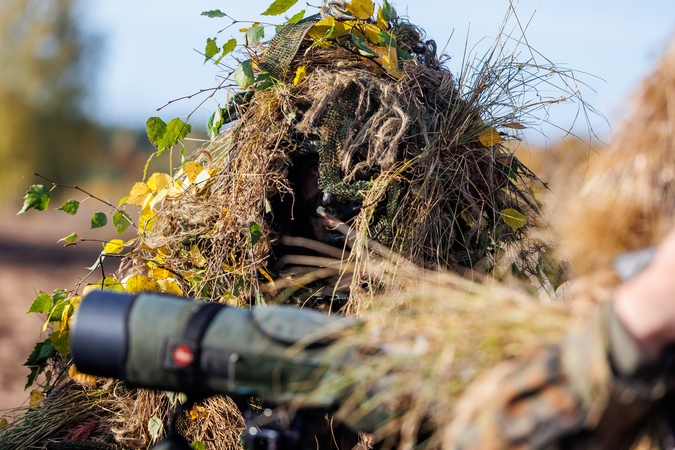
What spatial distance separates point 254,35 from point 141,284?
87cm

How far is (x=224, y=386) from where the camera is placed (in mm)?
1188

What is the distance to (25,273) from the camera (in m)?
9.31

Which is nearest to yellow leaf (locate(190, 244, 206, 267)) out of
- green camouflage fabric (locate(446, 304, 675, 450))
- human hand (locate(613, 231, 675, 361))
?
green camouflage fabric (locate(446, 304, 675, 450))

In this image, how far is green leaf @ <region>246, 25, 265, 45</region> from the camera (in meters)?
2.06

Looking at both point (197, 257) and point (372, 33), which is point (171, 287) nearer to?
point (197, 257)

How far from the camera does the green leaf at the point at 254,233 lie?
1.97 m

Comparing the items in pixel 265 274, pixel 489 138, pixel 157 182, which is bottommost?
pixel 265 274

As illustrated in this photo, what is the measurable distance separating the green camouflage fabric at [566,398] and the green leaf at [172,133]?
1.56 meters

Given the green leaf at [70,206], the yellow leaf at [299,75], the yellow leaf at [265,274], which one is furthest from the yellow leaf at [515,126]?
the green leaf at [70,206]

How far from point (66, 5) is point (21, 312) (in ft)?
53.4

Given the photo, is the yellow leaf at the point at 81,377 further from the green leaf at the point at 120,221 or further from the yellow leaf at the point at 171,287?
the green leaf at the point at 120,221

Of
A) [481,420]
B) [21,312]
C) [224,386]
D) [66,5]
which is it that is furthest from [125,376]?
[66,5]

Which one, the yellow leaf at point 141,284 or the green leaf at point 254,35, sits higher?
the green leaf at point 254,35

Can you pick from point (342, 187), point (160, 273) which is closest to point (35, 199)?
point (160, 273)
